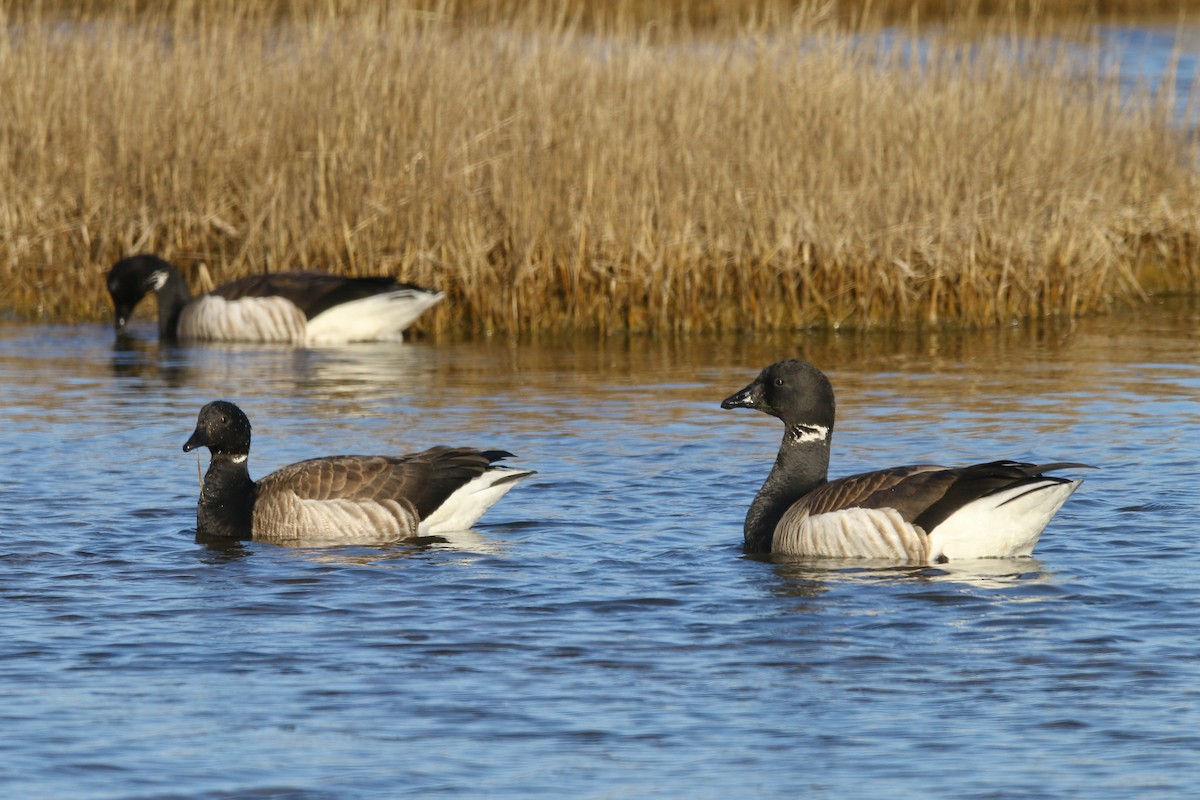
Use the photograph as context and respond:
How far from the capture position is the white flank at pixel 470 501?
35.2 feet

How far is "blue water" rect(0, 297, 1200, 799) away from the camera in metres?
6.57

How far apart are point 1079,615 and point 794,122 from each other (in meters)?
11.1

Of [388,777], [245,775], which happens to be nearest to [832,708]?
[388,777]

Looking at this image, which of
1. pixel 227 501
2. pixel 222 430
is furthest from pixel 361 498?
pixel 222 430

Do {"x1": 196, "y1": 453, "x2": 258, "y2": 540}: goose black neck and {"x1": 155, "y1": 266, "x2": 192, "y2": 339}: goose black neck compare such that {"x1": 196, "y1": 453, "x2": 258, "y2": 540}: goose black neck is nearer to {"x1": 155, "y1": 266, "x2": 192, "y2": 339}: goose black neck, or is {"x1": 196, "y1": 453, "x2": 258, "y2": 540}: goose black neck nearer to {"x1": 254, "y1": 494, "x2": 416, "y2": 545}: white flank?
{"x1": 254, "y1": 494, "x2": 416, "y2": 545}: white flank

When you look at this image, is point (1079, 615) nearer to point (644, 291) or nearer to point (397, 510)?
point (397, 510)

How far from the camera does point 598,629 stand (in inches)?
331

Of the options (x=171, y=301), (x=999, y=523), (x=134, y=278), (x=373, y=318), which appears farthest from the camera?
(x=171, y=301)

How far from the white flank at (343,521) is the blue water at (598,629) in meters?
0.23

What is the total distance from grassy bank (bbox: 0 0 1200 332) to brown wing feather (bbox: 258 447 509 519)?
305 inches

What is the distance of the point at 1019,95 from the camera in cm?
2022

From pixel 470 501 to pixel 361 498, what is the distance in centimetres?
64

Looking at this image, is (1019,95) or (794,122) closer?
(794,122)

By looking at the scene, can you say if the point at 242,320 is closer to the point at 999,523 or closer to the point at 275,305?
the point at 275,305
